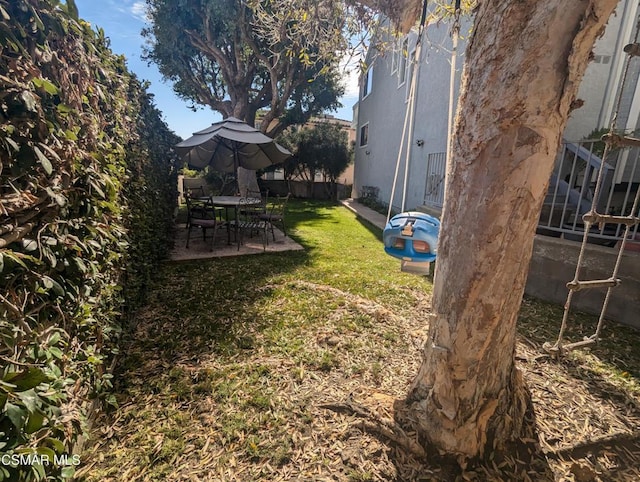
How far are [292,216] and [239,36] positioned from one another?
6.75 metres

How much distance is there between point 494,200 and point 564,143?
14.3ft

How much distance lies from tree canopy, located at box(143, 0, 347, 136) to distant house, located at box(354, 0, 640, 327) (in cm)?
336

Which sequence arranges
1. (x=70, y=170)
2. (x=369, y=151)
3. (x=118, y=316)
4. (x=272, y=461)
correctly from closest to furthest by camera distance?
(x=70, y=170) < (x=272, y=461) < (x=118, y=316) < (x=369, y=151)

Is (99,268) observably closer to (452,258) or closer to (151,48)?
(452,258)

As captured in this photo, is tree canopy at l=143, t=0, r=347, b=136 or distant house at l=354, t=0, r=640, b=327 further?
tree canopy at l=143, t=0, r=347, b=136

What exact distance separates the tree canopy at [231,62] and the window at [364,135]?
6.48 feet

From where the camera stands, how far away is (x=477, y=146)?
1434 millimetres

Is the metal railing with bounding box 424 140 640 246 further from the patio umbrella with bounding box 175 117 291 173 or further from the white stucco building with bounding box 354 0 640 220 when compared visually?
the patio umbrella with bounding box 175 117 291 173

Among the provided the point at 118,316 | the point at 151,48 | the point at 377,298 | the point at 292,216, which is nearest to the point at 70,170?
the point at 118,316

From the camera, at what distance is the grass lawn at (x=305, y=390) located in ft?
5.85

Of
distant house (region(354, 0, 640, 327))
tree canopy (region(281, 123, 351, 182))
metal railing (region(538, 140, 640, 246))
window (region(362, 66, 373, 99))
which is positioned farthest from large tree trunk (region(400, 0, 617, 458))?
tree canopy (region(281, 123, 351, 182))

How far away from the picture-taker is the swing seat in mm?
2117

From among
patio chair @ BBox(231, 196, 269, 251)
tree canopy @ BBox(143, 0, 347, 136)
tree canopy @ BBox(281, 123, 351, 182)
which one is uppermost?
tree canopy @ BBox(143, 0, 347, 136)

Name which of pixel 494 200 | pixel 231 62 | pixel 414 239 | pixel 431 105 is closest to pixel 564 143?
pixel 414 239
